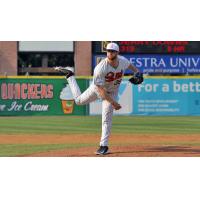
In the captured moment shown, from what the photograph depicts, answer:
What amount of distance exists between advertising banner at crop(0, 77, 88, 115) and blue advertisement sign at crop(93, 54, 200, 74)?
10478 mm

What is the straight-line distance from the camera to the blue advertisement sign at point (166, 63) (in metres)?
30.1

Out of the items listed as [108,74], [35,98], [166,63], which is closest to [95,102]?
[35,98]

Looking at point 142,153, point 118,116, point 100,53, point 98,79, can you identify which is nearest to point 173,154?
point 142,153

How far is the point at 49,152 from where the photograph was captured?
7.78 metres

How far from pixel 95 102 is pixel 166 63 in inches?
465

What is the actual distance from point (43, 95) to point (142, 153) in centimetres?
1262

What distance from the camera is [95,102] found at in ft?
64.7

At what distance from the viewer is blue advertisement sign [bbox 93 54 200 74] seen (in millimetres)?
30062

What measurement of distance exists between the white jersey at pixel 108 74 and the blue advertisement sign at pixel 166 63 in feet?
73.9

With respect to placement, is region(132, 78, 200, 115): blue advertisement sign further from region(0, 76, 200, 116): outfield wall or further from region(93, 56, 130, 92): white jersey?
region(93, 56, 130, 92): white jersey

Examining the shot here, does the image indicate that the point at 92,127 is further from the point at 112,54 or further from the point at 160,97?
the point at 112,54

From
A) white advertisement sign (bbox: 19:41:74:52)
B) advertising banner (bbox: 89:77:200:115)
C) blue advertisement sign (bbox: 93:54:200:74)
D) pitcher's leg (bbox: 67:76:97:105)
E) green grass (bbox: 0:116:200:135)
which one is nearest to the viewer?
pitcher's leg (bbox: 67:76:97:105)

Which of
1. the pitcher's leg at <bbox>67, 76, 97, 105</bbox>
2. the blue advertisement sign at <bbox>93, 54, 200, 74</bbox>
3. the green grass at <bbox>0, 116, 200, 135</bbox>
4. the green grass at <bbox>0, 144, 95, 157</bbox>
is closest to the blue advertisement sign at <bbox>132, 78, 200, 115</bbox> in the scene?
the green grass at <bbox>0, 116, 200, 135</bbox>
